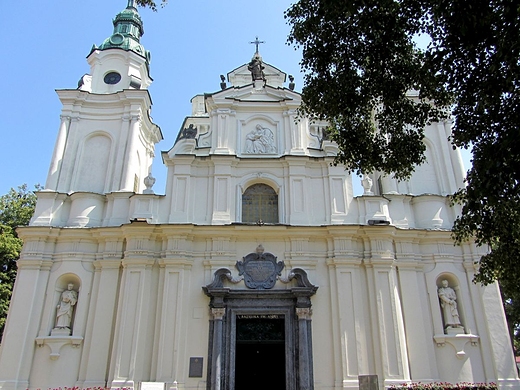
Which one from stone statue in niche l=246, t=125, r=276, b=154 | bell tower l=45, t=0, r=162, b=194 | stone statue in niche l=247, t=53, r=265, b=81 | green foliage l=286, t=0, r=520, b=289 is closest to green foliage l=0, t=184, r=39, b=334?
bell tower l=45, t=0, r=162, b=194

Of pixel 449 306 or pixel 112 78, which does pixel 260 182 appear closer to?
pixel 449 306

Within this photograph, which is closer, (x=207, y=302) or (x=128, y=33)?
(x=207, y=302)


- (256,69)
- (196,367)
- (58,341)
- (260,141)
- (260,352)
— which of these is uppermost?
(256,69)

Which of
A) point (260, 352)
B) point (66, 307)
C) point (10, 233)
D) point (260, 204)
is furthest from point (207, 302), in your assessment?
point (10, 233)

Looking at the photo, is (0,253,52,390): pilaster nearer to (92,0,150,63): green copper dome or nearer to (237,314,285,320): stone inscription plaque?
(237,314,285,320): stone inscription plaque

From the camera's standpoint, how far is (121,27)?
21391 millimetres

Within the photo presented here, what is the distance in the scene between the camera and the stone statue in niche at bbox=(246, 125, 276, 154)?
55.1 feet

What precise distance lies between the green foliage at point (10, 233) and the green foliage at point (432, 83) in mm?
16223

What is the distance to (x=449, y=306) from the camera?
47.6 ft

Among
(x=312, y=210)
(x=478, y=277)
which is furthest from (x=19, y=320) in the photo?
(x=478, y=277)

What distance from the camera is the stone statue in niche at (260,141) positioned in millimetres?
16781

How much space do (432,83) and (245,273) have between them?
27.7ft

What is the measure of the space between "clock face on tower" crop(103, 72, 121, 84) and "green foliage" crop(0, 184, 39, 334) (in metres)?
8.02

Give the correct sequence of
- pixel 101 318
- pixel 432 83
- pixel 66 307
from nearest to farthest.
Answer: pixel 432 83, pixel 101 318, pixel 66 307
